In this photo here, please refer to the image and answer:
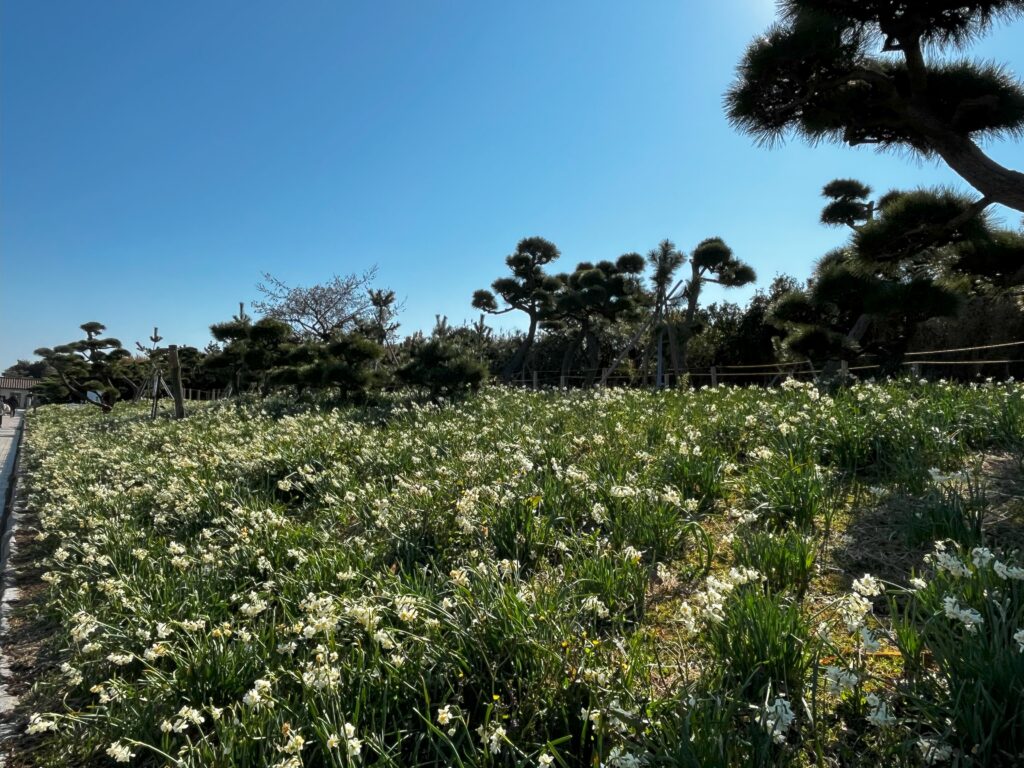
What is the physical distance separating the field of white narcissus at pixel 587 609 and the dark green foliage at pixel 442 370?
6796 millimetres

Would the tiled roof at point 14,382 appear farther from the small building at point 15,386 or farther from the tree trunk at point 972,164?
the tree trunk at point 972,164

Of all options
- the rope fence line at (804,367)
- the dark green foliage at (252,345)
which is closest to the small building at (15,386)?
the dark green foliage at (252,345)

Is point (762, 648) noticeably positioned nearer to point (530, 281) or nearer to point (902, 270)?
point (902, 270)

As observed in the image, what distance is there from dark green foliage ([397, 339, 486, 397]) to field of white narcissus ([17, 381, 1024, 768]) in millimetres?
6796

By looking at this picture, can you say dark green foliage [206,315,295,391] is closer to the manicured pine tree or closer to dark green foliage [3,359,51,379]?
Result: the manicured pine tree

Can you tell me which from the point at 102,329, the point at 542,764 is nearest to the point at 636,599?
the point at 542,764

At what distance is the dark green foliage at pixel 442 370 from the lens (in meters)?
12.1

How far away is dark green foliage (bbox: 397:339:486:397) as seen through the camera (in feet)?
39.8

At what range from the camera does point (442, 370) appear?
12.1 meters

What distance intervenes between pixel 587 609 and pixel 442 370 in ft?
33.0

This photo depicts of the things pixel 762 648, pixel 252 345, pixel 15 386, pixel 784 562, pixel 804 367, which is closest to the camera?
pixel 762 648

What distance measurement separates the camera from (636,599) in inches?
99.8

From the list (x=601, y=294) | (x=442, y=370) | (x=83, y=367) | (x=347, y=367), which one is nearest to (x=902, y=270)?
(x=442, y=370)

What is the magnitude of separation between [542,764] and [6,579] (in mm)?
5289
